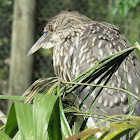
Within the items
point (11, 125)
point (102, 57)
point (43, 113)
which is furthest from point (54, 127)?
point (102, 57)

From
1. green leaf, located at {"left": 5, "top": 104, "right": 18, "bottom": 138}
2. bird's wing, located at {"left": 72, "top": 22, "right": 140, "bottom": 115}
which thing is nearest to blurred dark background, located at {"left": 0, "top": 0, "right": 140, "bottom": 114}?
bird's wing, located at {"left": 72, "top": 22, "right": 140, "bottom": 115}

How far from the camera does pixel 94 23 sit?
3391 millimetres

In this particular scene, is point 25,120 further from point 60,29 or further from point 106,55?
point 60,29

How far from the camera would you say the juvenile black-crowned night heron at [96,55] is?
9.87 ft

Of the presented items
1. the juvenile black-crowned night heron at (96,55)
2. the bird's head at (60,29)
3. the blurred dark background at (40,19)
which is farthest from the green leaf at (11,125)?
the blurred dark background at (40,19)

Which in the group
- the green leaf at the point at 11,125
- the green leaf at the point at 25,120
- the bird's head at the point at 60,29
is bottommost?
the green leaf at the point at 11,125

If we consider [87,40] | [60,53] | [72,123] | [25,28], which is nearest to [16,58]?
[25,28]

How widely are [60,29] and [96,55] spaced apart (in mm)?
724

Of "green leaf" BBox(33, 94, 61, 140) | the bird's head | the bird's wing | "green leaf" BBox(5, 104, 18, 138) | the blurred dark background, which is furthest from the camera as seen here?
the blurred dark background

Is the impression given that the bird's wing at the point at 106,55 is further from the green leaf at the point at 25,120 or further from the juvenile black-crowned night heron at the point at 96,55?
the green leaf at the point at 25,120

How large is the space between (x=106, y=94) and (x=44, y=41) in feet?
3.42

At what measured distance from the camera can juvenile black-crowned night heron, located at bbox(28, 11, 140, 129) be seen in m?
3.01

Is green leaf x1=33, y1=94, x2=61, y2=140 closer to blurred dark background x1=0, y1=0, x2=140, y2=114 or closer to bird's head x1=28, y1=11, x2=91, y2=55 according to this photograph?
bird's head x1=28, y1=11, x2=91, y2=55

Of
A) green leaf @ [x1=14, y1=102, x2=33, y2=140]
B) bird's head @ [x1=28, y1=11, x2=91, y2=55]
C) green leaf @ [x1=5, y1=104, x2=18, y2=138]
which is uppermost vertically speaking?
bird's head @ [x1=28, y1=11, x2=91, y2=55]
